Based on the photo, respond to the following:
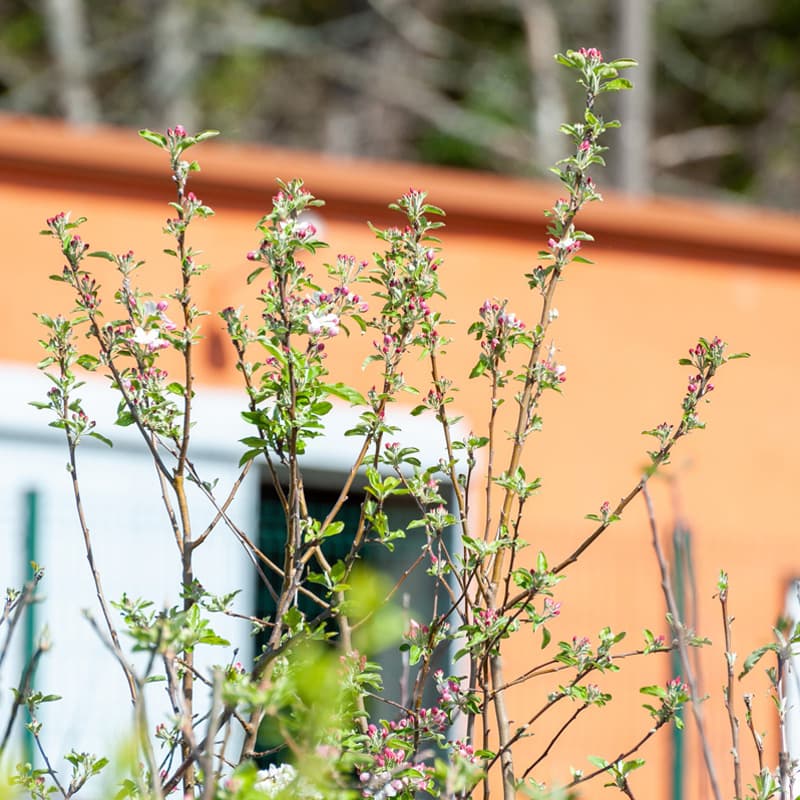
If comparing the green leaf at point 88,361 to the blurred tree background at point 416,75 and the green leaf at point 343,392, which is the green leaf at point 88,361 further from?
the blurred tree background at point 416,75

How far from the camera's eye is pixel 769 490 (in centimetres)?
637

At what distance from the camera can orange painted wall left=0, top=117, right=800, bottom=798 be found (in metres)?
5.24

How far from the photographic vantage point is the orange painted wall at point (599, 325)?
5238 mm

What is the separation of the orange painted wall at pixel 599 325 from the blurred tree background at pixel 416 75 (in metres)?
11.4

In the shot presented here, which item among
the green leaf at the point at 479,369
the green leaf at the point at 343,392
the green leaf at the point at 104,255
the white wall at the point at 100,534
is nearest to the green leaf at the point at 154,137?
the green leaf at the point at 104,255

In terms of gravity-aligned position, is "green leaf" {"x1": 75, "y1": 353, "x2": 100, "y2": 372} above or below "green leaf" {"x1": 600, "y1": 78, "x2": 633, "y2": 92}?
below

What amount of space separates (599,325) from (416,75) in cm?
1325

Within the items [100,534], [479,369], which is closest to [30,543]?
[100,534]

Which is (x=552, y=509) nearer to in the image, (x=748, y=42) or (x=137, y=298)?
(x=137, y=298)

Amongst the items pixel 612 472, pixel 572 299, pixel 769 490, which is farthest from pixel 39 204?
pixel 769 490

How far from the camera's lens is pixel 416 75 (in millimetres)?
18703

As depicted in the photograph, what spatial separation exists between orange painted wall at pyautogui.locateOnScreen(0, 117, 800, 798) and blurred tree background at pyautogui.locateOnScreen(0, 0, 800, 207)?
37.5 ft

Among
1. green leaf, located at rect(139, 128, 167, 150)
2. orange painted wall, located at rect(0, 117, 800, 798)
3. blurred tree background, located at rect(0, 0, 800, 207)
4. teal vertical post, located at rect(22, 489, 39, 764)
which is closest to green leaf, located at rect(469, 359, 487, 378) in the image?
green leaf, located at rect(139, 128, 167, 150)

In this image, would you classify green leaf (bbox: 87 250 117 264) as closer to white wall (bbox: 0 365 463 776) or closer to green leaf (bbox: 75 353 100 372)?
green leaf (bbox: 75 353 100 372)
